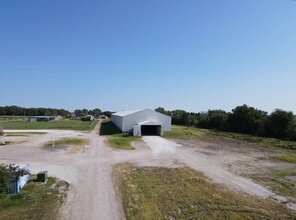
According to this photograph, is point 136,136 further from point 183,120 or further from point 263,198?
point 183,120

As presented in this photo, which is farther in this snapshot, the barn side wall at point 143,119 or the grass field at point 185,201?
the barn side wall at point 143,119

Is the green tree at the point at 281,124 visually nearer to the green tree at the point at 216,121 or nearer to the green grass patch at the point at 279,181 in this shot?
the green tree at the point at 216,121

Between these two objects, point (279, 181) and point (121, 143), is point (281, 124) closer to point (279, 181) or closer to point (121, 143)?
point (121, 143)

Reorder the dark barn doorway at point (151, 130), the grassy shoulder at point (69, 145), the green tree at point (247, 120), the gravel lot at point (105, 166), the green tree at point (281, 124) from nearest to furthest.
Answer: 1. the gravel lot at point (105, 166)
2. the grassy shoulder at point (69, 145)
3. the dark barn doorway at point (151, 130)
4. the green tree at point (281, 124)
5. the green tree at point (247, 120)

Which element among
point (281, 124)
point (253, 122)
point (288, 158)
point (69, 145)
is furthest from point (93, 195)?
point (253, 122)

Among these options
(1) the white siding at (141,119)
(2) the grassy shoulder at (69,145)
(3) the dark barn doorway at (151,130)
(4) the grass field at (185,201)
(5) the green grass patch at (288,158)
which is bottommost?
(4) the grass field at (185,201)

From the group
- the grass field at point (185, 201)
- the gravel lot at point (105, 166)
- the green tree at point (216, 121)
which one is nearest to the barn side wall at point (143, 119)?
the gravel lot at point (105, 166)

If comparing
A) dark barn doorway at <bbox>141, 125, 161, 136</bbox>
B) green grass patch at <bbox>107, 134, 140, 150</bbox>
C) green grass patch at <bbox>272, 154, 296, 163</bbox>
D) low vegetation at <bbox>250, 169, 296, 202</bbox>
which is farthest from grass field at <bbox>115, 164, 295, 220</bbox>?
dark barn doorway at <bbox>141, 125, 161, 136</bbox>

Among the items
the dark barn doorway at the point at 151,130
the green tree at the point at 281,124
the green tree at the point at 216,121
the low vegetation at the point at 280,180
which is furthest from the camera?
the green tree at the point at 216,121
